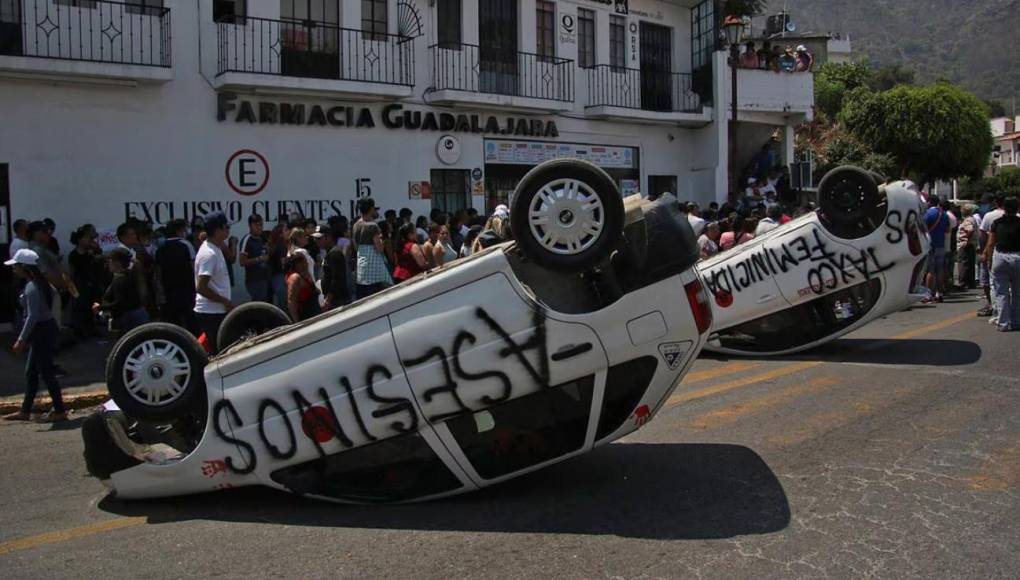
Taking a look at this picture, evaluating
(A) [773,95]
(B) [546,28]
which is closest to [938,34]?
(A) [773,95]

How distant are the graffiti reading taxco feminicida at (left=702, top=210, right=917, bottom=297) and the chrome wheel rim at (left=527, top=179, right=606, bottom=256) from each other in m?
5.03

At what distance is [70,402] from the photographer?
8.59 metres

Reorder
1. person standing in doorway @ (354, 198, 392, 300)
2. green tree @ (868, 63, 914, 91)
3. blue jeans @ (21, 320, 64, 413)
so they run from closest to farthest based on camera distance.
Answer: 1. blue jeans @ (21, 320, 64, 413)
2. person standing in doorway @ (354, 198, 392, 300)
3. green tree @ (868, 63, 914, 91)

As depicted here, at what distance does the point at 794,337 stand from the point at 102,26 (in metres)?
11.2

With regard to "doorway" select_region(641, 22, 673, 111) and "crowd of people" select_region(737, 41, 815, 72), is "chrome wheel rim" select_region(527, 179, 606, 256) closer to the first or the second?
"doorway" select_region(641, 22, 673, 111)

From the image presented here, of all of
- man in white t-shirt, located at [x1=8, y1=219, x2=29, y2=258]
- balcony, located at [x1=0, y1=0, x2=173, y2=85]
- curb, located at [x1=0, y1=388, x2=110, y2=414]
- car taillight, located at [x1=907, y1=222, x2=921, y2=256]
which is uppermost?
balcony, located at [x1=0, y1=0, x2=173, y2=85]

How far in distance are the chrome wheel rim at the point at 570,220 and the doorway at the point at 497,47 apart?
1436cm

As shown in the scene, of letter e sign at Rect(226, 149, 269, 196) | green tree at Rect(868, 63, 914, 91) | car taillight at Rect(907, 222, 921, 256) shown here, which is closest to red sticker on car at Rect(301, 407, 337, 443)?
car taillight at Rect(907, 222, 921, 256)

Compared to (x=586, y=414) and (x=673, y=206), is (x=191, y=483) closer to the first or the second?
(x=586, y=414)

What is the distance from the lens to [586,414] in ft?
16.3

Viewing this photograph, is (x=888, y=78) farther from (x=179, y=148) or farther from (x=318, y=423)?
(x=318, y=423)

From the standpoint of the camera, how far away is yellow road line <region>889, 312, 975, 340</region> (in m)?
11.3

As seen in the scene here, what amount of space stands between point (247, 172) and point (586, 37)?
9.22m

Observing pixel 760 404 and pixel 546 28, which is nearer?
pixel 760 404
